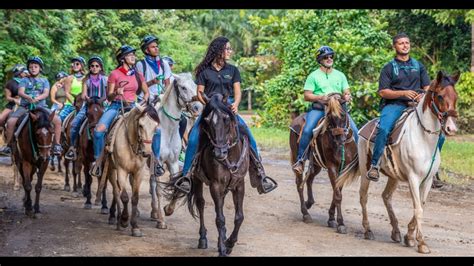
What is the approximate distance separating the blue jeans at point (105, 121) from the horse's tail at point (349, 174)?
3365 mm

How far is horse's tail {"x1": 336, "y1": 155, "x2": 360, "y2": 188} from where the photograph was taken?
12742 millimetres

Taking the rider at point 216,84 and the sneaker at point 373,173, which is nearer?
the rider at point 216,84

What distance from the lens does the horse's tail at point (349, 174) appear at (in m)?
12.7

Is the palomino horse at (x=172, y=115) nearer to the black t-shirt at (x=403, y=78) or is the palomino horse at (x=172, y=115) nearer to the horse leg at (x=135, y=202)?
the horse leg at (x=135, y=202)

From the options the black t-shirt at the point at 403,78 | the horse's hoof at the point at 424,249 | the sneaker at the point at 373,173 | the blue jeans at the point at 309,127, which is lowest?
the horse's hoof at the point at 424,249

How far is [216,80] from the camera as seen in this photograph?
11.0 metres

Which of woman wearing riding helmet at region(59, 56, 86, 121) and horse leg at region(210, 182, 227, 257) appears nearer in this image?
horse leg at region(210, 182, 227, 257)

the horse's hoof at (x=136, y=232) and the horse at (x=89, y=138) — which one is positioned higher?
the horse at (x=89, y=138)

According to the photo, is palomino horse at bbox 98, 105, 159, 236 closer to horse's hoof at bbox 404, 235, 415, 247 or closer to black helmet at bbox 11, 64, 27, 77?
horse's hoof at bbox 404, 235, 415, 247

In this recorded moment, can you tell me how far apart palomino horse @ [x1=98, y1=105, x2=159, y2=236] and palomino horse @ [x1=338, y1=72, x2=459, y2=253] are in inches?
129

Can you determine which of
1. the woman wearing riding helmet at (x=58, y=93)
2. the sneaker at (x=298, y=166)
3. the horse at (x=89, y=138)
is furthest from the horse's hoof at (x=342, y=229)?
the woman wearing riding helmet at (x=58, y=93)

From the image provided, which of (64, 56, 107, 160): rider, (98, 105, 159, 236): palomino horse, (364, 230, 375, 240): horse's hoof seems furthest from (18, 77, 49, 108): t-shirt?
(364, 230, 375, 240): horse's hoof
